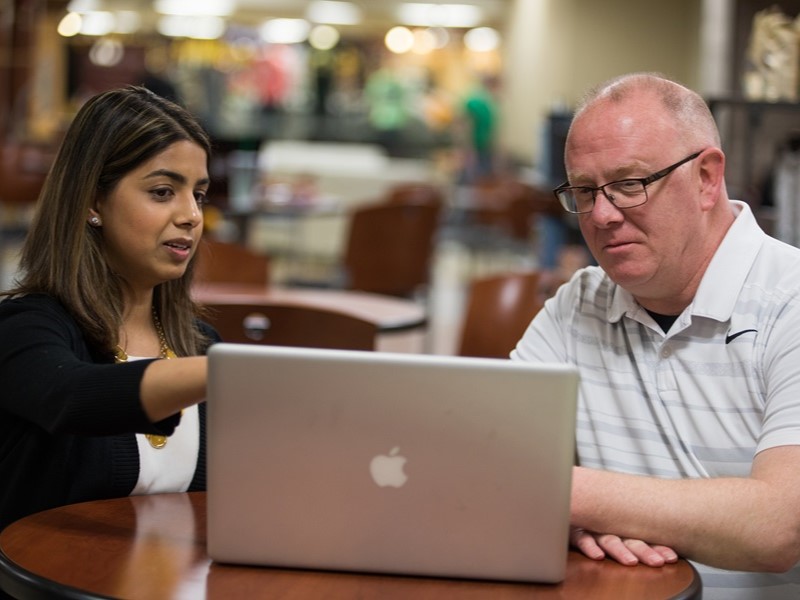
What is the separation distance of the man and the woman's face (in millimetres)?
577

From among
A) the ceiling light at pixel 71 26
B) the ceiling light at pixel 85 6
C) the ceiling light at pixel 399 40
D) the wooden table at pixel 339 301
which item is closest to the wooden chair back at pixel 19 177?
the wooden table at pixel 339 301

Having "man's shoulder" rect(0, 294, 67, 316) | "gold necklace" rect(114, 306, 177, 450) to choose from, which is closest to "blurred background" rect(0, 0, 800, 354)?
"gold necklace" rect(114, 306, 177, 450)

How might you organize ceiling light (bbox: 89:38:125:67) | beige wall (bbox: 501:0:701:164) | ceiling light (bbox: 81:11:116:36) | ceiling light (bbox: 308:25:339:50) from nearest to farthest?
1. beige wall (bbox: 501:0:701:164)
2. ceiling light (bbox: 89:38:125:67)
3. ceiling light (bbox: 81:11:116:36)
4. ceiling light (bbox: 308:25:339:50)

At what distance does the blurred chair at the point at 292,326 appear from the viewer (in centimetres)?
278

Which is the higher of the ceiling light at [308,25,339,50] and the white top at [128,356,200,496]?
the ceiling light at [308,25,339,50]

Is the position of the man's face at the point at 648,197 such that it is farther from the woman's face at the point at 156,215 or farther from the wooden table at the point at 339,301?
the wooden table at the point at 339,301

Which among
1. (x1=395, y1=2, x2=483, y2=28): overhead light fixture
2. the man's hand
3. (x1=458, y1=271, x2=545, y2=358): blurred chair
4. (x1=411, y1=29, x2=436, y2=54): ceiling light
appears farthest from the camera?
(x1=411, y1=29, x2=436, y2=54): ceiling light

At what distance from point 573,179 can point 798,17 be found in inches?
85.7

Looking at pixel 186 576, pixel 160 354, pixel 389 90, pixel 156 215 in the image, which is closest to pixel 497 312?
pixel 160 354

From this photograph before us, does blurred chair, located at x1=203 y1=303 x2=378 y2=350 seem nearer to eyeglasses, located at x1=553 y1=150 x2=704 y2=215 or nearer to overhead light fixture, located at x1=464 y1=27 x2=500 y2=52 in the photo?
eyeglasses, located at x1=553 y1=150 x2=704 y2=215

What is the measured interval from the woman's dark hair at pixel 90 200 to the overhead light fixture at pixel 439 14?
1618 centimetres

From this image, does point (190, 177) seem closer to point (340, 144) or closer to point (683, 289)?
point (683, 289)

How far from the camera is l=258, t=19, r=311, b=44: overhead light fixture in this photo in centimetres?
2073

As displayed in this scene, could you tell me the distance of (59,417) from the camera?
151cm
